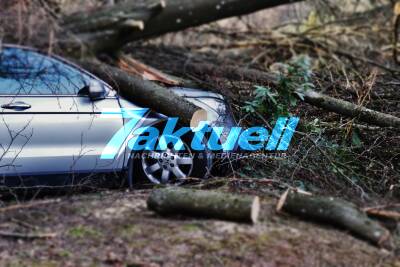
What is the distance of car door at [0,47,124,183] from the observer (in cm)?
556

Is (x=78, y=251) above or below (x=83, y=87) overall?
below

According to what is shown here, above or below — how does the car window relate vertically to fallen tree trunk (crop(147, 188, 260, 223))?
above

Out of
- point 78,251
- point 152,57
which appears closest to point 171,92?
point 78,251

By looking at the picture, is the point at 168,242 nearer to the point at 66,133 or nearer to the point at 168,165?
the point at 168,165

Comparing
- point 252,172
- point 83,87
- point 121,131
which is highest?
point 83,87

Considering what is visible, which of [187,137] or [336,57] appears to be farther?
[336,57]

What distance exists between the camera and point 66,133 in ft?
18.8

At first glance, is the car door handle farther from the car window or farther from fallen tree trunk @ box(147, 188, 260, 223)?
fallen tree trunk @ box(147, 188, 260, 223)

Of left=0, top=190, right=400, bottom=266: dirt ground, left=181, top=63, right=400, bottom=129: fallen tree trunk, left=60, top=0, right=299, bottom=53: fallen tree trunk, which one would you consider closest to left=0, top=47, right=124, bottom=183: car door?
left=0, top=190, right=400, bottom=266: dirt ground

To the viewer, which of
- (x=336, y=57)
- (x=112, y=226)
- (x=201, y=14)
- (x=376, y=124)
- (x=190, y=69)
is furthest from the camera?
(x=336, y=57)

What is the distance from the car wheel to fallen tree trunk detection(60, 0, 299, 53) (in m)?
3.78

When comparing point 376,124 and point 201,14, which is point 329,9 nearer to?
point 201,14

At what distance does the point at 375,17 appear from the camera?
11781mm

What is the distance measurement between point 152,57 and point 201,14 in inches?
48.0
